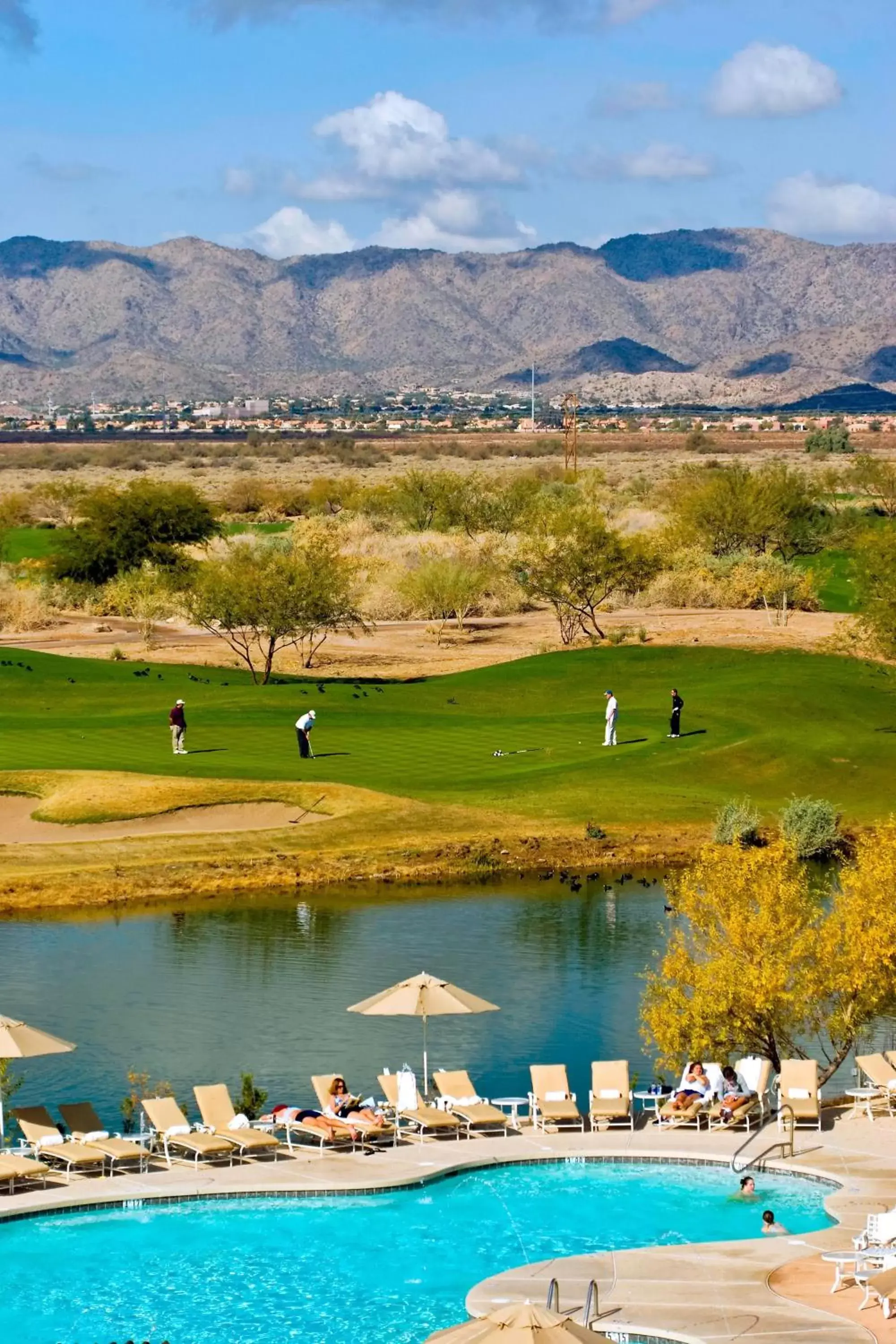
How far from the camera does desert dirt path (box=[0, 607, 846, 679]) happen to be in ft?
251

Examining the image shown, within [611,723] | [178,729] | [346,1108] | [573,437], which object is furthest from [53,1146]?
[573,437]

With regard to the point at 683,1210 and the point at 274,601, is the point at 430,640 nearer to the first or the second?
the point at 274,601

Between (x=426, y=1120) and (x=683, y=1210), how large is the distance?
3796mm

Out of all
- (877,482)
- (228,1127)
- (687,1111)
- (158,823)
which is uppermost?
(877,482)

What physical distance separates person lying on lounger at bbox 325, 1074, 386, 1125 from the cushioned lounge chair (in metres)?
0.78

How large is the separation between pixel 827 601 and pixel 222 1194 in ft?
239

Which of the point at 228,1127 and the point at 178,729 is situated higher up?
the point at 178,729

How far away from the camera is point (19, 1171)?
77.5ft

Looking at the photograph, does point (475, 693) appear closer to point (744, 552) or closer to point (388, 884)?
point (388, 884)

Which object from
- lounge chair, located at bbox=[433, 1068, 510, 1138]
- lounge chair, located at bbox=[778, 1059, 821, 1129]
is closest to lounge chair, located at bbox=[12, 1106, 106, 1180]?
lounge chair, located at bbox=[433, 1068, 510, 1138]

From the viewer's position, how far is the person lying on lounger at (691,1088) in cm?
2617

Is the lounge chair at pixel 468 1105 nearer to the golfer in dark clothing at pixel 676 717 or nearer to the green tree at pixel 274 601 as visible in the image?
the golfer in dark clothing at pixel 676 717

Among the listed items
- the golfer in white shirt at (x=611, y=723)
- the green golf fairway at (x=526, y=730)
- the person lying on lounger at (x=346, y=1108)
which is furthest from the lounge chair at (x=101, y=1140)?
the golfer in white shirt at (x=611, y=723)

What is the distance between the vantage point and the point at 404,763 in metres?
51.2
